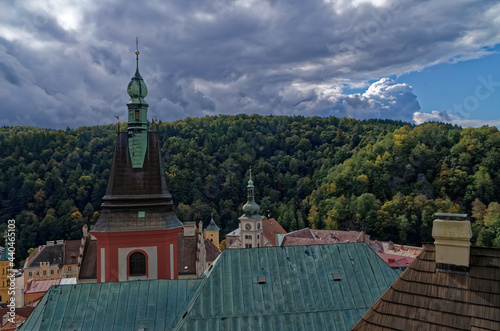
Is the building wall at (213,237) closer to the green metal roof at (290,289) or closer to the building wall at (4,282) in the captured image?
the building wall at (4,282)

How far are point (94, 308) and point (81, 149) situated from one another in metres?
96.9

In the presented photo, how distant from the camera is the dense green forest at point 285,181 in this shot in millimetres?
78938

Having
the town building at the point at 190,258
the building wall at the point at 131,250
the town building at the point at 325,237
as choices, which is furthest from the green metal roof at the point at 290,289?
the town building at the point at 325,237

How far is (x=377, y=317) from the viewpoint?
273 inches

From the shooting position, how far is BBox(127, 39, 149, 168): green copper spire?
1947 centimetres

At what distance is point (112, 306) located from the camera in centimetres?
1476

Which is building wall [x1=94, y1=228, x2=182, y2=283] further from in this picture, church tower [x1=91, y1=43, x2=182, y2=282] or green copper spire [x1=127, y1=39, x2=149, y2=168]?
green copper spire [x1=127, y1=39, x2=149, y2=168]

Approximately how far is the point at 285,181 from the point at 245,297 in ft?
299

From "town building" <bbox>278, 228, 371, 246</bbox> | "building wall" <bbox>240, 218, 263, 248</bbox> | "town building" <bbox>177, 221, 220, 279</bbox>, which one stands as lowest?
"town building" <bbox>278, 228, 371, 246</bbox>

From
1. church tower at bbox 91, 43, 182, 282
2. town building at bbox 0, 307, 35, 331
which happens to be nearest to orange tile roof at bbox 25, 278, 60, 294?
town building at bbox 0, 307, 35, 331

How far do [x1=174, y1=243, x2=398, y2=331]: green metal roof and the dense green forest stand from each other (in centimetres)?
5680

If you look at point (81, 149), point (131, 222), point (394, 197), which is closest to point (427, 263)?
point (131, 222)

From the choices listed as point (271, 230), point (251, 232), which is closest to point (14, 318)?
point (251, 232)

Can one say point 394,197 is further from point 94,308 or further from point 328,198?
point 94,308
